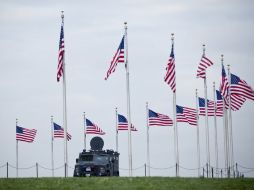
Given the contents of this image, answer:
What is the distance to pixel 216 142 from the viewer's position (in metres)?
65.3

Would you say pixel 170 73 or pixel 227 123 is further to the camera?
pixel 227 123

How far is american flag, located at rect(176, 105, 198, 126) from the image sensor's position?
5312 centimetres

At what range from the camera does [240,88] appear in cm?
5006

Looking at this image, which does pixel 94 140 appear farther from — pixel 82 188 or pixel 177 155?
pixel 82 188

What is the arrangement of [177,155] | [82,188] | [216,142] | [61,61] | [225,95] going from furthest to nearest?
1. [216,142]
2. [225,95]
3. [177,155]
4. [61,61]
5. [82,188]

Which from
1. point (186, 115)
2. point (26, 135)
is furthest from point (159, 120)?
point (26, 135)

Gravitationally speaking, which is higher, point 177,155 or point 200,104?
point 200,104

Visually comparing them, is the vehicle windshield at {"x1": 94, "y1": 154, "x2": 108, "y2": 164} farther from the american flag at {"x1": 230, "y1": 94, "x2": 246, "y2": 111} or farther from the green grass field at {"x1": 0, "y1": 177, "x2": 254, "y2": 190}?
the green grass field at {"x1": 0, "y1": 177, "x2": 254, "y2": 190}

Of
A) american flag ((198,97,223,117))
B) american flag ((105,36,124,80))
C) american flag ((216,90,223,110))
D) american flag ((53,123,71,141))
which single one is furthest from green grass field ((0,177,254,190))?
american flag ((216,90,223,110))

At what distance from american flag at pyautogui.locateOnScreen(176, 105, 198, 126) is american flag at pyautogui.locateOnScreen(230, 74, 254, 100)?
430 cm

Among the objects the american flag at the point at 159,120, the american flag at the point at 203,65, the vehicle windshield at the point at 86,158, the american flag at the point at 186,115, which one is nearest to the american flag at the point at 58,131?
the vehicle windshield at the point at 86,158

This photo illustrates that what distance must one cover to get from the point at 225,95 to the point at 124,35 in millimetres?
10974

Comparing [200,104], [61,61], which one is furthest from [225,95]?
[61,61]

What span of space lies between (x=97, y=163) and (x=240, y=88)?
1129 cm
